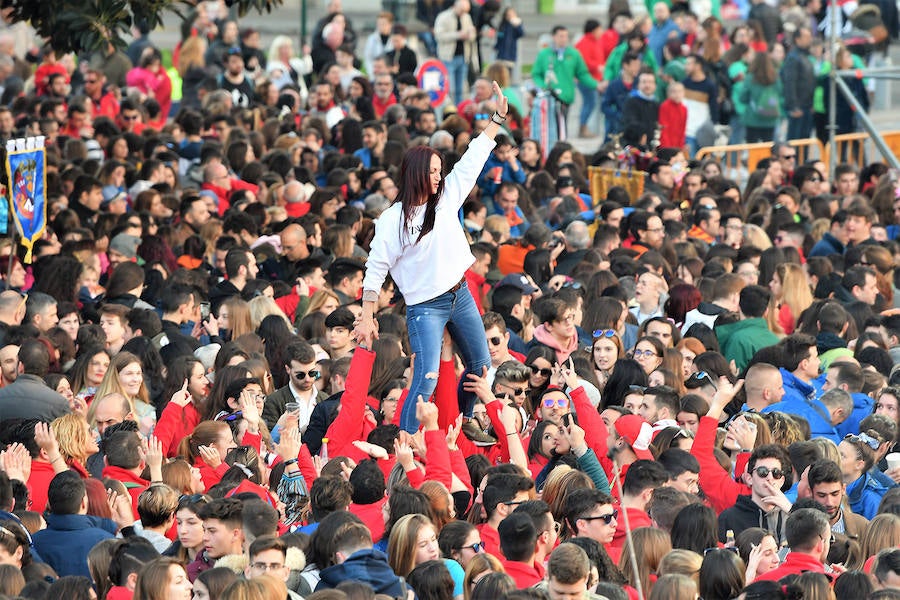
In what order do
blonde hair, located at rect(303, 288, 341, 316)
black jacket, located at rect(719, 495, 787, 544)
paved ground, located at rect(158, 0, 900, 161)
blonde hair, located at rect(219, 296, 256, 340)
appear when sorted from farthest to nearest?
paved ground, located at rect(158, 0, 900, 161) → blonde hair, located at rect(303, 288, 341, 316) → blonde hair, located at rect(219, 296, 256, 340) → black jacket, located at rect(719, 495, 787, 544)

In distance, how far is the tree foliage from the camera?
1291cm

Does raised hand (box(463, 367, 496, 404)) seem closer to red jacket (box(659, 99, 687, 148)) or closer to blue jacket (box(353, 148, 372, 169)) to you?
blue jacket (box(353, 148, 372, 169))

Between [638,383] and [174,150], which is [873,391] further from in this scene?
[174,150]

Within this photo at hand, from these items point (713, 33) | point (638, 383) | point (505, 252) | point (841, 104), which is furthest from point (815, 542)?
point (713, 33)

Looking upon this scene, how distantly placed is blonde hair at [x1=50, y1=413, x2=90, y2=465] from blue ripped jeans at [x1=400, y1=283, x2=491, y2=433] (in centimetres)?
180

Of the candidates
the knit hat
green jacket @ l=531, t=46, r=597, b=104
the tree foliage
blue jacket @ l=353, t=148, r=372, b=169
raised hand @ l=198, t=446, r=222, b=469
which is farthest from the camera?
green jacket @ l=531, t=46, r=597, b=104

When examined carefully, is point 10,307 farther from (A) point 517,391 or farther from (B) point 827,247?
(B) point 827,247

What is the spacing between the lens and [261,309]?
1252cm

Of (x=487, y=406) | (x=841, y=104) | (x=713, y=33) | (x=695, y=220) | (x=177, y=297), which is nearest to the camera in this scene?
(x=487, y=406)

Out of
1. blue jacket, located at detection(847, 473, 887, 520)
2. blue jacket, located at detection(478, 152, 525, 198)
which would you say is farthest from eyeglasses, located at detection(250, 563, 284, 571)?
blue jacket, located at detection(478, 152, 525, 198)

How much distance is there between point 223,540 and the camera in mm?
7961

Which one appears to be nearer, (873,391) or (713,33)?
(873,391)

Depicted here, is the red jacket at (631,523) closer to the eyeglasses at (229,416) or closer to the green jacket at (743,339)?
the eyeglasses at (229,416)

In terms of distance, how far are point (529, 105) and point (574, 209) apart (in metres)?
6.39
